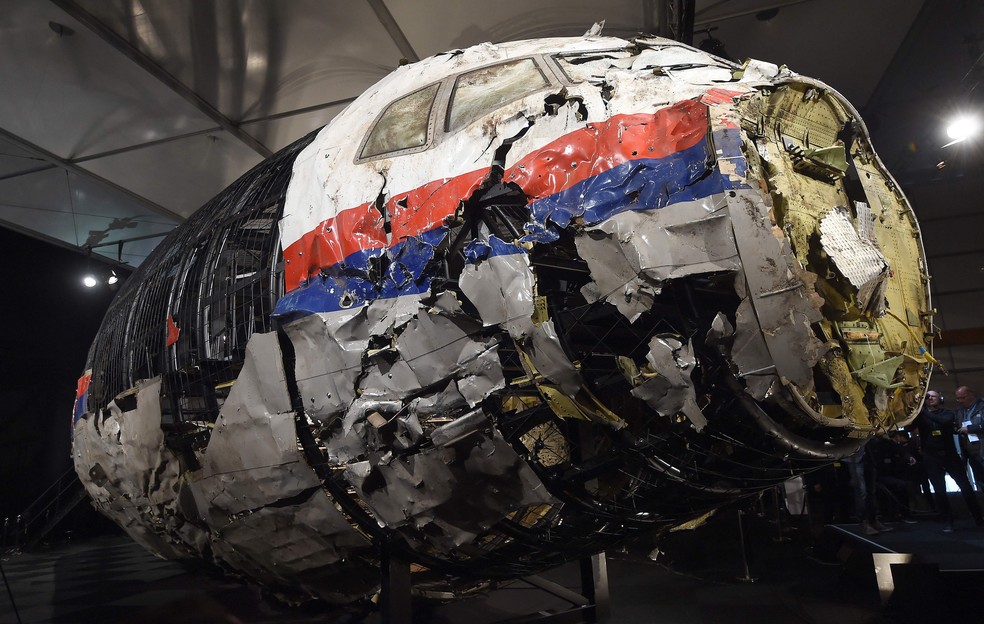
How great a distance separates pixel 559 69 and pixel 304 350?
1.76 metres

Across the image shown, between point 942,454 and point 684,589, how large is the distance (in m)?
4.01

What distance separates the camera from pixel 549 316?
242cm

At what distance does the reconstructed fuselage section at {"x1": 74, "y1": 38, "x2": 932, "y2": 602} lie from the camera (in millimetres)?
2287

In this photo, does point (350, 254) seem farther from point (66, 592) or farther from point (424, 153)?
point (66, 592)

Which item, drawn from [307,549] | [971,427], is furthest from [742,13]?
[307,549]

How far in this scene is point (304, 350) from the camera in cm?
291

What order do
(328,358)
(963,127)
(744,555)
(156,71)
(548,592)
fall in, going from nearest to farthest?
(328,358) → (548,592) → (744,555) → (156,71) → (963,127)

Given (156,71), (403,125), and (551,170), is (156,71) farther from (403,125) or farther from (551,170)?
(551,170)

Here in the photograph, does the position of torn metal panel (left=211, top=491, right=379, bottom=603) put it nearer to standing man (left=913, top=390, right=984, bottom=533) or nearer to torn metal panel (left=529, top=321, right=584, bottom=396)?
torn metal panel (left=529, top=321, right=584, bottom=396)

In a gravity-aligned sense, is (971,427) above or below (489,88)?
below

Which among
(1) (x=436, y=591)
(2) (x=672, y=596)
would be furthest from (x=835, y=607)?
(1) (x=436, y=591)

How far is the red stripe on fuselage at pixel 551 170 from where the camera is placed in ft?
7.95

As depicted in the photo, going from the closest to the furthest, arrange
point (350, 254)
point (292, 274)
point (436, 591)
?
point (350, 254), point (292, 274), point (436, 591)

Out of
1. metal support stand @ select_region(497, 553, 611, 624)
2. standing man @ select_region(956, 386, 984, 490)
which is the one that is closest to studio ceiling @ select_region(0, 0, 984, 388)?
standing man @ select_region(956, 386, 984, 490)
